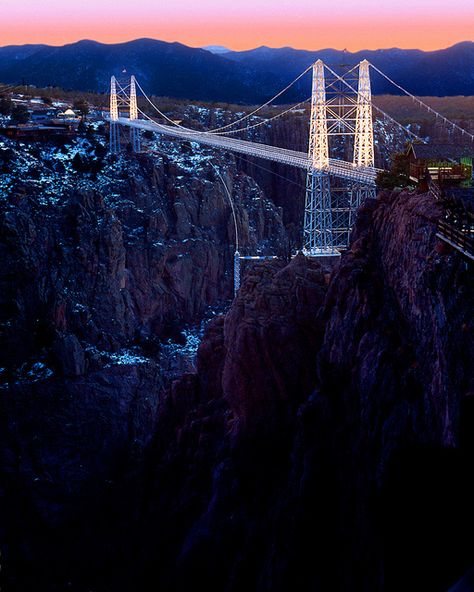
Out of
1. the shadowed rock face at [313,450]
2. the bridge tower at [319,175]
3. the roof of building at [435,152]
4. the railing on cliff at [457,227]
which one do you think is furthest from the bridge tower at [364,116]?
the railing on cliff at [457,227]

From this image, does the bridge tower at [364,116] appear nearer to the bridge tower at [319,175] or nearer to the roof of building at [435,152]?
the bridge tower at [319,175]

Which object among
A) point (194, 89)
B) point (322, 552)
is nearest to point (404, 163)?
point (322, 552)

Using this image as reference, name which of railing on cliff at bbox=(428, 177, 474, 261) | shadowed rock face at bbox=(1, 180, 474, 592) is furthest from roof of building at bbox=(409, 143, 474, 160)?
railing on cliff at bbox=(428, 177, 474, 261)

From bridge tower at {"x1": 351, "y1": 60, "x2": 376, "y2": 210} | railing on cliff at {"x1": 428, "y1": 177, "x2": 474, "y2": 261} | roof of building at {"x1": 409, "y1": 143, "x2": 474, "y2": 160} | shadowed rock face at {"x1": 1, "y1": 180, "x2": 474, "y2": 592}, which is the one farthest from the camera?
bridge tower at {"x1": 351, "y1": 60, "x2": 376, "y2": 210}

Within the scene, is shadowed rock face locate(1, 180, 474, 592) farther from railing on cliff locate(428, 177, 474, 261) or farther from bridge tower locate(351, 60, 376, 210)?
bridge tower locate(351, 60, 376, 210)

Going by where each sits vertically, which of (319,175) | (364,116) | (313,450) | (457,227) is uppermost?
(364,116)

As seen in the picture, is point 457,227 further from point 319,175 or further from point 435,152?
point 319,175

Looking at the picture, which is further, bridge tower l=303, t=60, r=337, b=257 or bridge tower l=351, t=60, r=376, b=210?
bridge tower l=303, t=60, r=337, b=257

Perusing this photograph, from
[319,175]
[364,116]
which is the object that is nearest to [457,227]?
[319,175]
